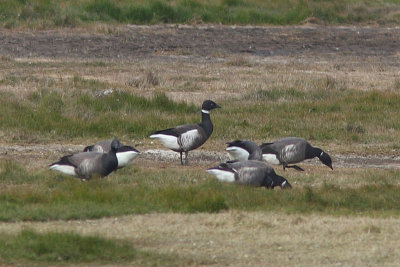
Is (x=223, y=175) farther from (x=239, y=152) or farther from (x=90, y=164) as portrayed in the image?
(x=90, y=164)

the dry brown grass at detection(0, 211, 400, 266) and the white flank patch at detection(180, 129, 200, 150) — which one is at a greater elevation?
the dry brown grass at detection(0, 211, 400, 266)

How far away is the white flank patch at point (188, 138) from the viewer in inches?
583

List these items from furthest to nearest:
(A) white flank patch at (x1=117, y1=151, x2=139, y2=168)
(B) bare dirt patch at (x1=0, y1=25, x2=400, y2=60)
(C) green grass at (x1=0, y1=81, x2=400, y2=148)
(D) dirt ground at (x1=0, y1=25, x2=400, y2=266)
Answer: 1. (B) bare dirt patch at (x1=0, y1=25, x2=400, y2=60)
2. (C) green grass at (x1=0, y1=81, x2=400, y2=148)
3. (A) white flank patch at (x1=117, y1=151, x2=139, y2=168)
4. (D) dirt ground at (x1=0, y1=25, x2=400, y2=266)

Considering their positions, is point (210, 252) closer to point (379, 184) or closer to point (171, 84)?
point (379, 184)

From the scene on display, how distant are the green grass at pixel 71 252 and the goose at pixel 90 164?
10.2ft

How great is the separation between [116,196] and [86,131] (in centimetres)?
603

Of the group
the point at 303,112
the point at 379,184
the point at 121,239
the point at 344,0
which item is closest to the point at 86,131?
the point at 303,112

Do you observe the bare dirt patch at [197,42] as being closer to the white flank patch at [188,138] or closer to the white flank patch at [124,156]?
the white flank patch at [188,138]

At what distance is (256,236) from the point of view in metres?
9.92

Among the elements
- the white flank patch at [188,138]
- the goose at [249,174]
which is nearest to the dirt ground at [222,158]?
the white flank patch at [188,138]

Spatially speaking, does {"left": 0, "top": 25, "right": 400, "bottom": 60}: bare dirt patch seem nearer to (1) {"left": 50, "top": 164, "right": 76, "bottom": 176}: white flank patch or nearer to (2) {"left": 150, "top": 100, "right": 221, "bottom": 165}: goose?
(2) {"left": 150, "top": 100, "right": 221, "bottom": 165}: goose

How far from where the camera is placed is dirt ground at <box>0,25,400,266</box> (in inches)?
367

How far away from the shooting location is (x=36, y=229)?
1001 cm

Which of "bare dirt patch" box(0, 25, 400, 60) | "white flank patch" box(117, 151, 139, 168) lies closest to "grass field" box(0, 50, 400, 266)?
"white flank patch" box(117, 151, 139, 168)
